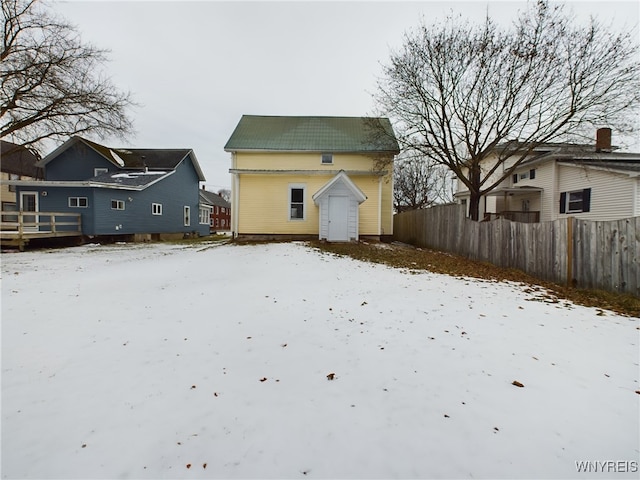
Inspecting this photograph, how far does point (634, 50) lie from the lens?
11.1m

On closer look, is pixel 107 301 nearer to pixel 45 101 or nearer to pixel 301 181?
pixel 301 181

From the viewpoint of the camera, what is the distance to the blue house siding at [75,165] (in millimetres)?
21844

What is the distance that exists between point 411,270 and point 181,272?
6446 mm

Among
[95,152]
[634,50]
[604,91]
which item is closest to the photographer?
[634,50]

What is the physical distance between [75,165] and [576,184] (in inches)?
1313

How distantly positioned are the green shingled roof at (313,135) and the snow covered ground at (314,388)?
13.2 m

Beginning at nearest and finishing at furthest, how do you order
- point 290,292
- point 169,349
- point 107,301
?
1. point 169,349
2. point 107,301
3. point 290,292

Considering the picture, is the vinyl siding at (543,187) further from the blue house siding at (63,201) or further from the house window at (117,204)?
the blue house siding at (63,201)

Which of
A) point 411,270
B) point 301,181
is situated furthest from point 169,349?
point 301,181

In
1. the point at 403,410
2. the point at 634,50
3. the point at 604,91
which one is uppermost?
the point at 634,50

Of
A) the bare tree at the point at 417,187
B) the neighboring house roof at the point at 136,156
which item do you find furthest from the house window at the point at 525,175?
the neighboring house roof at the point at 136,156

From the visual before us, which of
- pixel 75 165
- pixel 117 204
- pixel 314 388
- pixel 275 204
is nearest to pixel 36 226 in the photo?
pixel 117 204

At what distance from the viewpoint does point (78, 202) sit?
17.5 meters

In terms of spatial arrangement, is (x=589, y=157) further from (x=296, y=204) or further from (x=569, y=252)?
(x=296, y=204)
